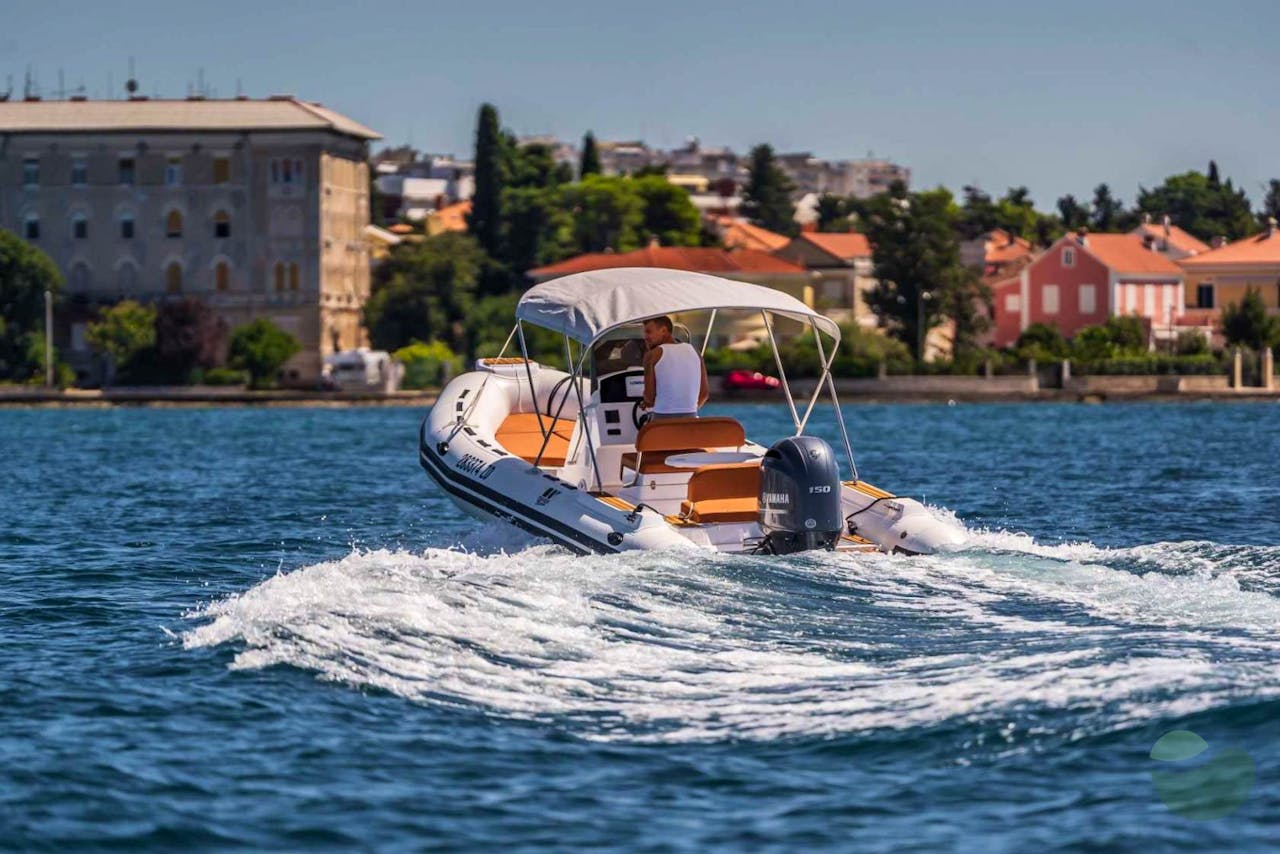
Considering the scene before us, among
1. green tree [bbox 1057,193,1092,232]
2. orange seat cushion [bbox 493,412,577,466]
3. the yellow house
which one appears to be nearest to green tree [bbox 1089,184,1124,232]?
green tree [bbox 1057,193,1092,232]

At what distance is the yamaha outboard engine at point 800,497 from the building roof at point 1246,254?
87841mm

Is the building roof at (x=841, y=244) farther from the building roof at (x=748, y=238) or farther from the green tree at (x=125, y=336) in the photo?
the green tree at (x=125, y=336)

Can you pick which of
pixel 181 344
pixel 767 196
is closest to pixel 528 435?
pixel 181 344

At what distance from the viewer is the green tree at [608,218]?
108 metres

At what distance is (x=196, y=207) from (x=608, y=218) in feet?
67.1

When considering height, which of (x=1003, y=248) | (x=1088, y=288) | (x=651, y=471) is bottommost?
(x=651, y=471)

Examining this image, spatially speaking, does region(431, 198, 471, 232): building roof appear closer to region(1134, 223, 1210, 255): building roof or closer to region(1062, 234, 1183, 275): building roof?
region(1134, 223, 1210, 255): building roof

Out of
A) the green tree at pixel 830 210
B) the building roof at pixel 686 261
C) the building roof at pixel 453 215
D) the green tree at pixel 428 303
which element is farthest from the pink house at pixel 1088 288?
the green tree at pixel 830 210

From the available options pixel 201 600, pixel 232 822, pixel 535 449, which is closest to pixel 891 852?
pixel 232 822

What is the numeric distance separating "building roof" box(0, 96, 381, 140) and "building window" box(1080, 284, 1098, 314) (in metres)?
35.5

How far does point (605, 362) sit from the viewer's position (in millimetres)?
17562

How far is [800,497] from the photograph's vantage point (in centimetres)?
1427

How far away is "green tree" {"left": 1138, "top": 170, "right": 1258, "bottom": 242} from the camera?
165 meters

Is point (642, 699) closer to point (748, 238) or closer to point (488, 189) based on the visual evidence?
point (488, 189)
